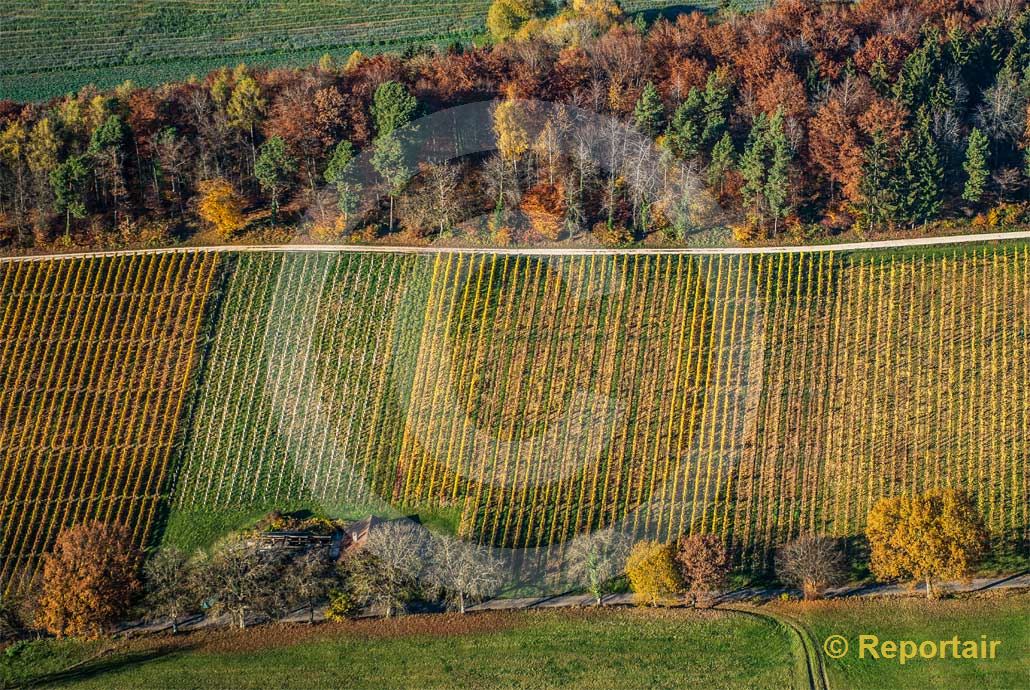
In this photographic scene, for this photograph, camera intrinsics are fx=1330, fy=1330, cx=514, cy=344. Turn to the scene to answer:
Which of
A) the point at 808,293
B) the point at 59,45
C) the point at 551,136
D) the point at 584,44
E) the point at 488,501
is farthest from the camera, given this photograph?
the point at 59,45

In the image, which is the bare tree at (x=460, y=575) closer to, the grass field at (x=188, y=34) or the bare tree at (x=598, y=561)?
the bare tree at (x=598, y=561)

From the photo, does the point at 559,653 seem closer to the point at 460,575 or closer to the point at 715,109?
the point at 460,575

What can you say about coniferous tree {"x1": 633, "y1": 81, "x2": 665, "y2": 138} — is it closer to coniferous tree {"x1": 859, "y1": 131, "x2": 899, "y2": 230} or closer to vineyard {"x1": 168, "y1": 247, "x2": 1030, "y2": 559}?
vineyard {"x1": 168, "y1": 247, "x2": 1030, "y2": 559}

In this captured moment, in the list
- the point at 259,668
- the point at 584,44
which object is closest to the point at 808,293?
the point at 584,44

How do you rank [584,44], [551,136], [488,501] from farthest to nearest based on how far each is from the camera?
[584,44], [551,136], [488,501]

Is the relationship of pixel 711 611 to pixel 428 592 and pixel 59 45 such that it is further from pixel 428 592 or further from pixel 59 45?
pixel 59 45
